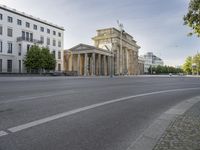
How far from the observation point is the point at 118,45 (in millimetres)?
90938

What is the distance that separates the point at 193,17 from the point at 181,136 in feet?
16.7

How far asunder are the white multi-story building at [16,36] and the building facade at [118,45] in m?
32.5

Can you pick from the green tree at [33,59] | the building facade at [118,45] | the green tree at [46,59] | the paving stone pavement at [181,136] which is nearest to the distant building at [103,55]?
the building facade at [118,45]

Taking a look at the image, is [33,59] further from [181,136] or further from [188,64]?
[188,64]

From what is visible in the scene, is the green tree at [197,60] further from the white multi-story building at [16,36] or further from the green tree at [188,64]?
the white multi-story building at [16,36]

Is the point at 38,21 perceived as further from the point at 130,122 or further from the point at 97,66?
the point at 130,122

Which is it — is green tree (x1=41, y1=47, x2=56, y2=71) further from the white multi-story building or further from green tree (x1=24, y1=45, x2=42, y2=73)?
the white multi-story building

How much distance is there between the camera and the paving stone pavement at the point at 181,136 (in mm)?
3929

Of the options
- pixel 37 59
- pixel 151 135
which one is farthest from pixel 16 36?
pixel 151 135

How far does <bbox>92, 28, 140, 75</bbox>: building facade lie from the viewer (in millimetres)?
88688

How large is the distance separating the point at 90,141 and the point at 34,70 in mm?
52300

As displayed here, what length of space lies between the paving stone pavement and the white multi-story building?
164 feet

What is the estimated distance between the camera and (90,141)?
14.4ft

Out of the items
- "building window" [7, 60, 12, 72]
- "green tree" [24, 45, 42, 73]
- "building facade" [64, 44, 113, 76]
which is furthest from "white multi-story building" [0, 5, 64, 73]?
"building facade" [64, 44, 113, 76]
